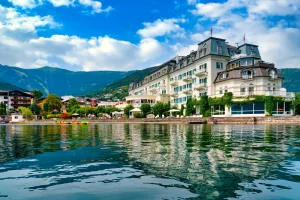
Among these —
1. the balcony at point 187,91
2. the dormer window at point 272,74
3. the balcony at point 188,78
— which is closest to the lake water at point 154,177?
the dormer window at point 272,74

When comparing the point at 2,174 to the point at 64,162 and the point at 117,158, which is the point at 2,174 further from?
the point at 117,158

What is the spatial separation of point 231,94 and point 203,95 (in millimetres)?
7527

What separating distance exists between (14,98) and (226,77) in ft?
368

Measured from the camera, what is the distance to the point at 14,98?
12712 centimetres

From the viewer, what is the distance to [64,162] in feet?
29.5

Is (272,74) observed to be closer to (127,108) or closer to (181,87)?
(181,87)

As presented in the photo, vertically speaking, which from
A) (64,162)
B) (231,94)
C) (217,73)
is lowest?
(64,162)

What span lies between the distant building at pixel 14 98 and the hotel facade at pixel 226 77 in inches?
3519

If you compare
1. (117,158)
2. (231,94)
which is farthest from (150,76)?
(117,158)

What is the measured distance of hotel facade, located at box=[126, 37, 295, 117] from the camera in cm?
4609

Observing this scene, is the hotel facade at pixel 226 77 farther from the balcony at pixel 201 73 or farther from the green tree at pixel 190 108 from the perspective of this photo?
the green tree at pixel 190 108

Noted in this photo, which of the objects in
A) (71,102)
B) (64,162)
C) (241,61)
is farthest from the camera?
(71,102)

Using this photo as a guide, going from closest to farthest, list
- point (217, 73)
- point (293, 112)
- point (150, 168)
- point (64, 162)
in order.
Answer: point (150, 168) < point (64, 162) < point (293, 112) < point (217, 73)

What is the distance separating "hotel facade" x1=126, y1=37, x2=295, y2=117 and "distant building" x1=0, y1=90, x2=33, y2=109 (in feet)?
293
